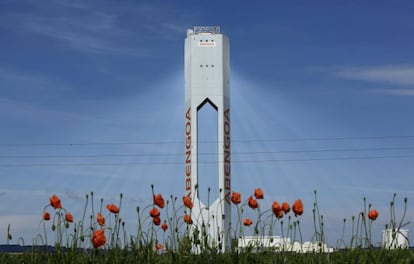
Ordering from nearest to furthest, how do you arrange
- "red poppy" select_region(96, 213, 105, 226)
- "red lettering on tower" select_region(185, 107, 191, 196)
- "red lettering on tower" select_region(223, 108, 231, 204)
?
"red poppy" select_region(96, 213, 105, 226)
"red lettering on tower" select_region(185, 107, 191, 196)
"red lettering on tower" select_region(223, 108, 231, 204)

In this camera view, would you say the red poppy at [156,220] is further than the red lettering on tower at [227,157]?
No

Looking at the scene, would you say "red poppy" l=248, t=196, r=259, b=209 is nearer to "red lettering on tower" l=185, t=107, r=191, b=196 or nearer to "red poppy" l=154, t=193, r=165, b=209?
"red poppy" l=154, t=193, r=165, b=209

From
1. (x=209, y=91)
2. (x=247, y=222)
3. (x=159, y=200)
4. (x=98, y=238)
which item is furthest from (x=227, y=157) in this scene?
(x=98, y=238)

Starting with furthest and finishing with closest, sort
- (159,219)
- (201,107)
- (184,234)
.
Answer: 1. (201,107)
2. (184,234)
3. (159,219)

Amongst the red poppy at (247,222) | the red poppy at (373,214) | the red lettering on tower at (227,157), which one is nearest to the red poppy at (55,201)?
the red poppy at (247,222)

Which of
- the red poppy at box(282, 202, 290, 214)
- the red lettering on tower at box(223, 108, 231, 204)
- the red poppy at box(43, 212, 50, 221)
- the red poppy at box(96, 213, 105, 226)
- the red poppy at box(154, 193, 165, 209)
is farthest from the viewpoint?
the red lettering on tower at box(223, 108, 231, 204)

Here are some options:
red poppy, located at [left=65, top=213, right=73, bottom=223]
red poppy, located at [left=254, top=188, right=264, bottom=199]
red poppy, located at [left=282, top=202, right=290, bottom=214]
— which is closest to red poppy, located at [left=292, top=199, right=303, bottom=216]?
red poppy, located at [left=282, top=202, right=290, bottom=214]

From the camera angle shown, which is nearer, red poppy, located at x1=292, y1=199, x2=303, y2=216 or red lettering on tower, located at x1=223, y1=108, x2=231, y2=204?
red poppy, located at x1=292, y1=199, x2=303, y2=216

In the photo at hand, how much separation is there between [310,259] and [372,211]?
749 mm

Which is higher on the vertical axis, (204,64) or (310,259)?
(204,64)

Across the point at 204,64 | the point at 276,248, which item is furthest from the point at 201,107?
the point at 276,248

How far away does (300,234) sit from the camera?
632cm

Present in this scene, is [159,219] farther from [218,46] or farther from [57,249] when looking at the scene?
[218,46]

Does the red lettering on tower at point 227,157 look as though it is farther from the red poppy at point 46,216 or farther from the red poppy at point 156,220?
the red poppy at point 156,220
